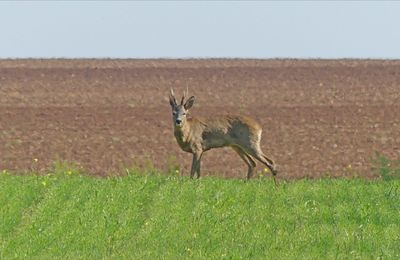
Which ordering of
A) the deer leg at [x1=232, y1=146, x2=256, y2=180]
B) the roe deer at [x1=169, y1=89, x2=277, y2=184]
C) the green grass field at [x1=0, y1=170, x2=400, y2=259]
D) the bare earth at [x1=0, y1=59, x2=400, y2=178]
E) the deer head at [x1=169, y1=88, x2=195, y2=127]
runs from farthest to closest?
the bare earth at [x1=0, y1=59, x2=400, y2=178] < the deer leg at [x1=232, y1=146, x2=256, y2=180] < the roe deer at [x1=169, y1=89, x2=277, y2=184] < the deer head at [x1=169, y1=88, x2=195, y2=127] < the green grass field at [x1=0, y1=170, x2=400, y2=259]

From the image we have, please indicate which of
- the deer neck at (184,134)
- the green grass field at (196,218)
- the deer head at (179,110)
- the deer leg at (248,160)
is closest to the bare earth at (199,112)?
the deer leg at (248,160)

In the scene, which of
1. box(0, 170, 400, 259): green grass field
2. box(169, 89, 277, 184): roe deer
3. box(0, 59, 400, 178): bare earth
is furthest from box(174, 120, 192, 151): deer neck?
box(0, 59, 400, 178): bare earth

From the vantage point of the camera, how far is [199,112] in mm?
38500

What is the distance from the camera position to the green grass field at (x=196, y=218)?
13.9 metres

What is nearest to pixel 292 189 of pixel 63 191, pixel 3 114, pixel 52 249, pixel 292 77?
pixel 63 191

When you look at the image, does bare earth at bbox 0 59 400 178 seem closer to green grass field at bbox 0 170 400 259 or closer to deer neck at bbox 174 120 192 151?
deer neck at bbox 174 120 192 151

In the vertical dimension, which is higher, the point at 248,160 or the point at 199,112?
the point at 248,160

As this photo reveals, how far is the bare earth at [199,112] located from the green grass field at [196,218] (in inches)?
210

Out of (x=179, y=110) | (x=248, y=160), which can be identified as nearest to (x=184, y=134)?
(x=179, y=110)

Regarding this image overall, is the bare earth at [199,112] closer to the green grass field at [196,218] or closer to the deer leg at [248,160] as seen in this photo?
the deer leg at [248,160]

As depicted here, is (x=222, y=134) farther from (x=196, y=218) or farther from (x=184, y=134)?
(x=196, y=218)

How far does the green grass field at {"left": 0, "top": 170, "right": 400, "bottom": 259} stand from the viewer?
13.9 meters

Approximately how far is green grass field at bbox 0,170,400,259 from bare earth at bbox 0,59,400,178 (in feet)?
17.5

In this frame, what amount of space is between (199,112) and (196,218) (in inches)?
895
